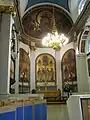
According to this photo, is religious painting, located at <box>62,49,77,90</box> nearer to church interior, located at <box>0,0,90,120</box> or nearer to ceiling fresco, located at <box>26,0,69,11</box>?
church interior, located at <box>0,0,90,120</box>

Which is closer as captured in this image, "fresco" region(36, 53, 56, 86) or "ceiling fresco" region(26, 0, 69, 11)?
"ceiling fresco" region(26, 0, 69, 11)

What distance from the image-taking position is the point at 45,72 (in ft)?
57.1

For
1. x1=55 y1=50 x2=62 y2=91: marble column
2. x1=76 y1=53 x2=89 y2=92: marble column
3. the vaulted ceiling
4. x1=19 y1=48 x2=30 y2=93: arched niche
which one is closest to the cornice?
x1=19 y1=48 x2=30 y2=93: arched niche

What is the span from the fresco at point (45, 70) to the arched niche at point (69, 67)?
35.8 inches

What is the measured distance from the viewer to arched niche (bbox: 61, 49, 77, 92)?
54.5 feet

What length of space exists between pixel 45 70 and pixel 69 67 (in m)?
2.22

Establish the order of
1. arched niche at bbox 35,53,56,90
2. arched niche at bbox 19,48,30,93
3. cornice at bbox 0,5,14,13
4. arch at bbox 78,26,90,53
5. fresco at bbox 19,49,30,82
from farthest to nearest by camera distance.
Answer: arched niche at bbox 35,53,56,90 < fresco at bbox 19,49,30,82 < arched niche at bbox 19,48,30,93 < arch at bbox 78,26,90,53 < cornice at bbox 0,5,14,13

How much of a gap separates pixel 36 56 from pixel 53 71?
209 centimetres

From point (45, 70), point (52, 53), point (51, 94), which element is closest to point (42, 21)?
point (52, 53)

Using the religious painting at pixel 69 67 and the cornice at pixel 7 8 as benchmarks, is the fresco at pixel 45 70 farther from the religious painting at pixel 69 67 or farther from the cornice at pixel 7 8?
→ the cornice at pixel 7 8

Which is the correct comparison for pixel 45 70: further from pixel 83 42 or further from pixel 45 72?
pixel 83 42

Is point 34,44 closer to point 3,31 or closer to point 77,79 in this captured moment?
point 77,79

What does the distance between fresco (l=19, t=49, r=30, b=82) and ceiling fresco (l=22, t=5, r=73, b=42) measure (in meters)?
1.83

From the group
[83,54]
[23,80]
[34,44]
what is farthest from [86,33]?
[23,80]
